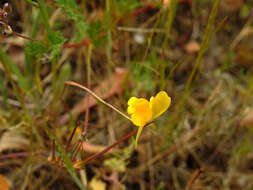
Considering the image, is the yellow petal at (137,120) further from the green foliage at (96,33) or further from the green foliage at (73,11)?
the green foliage at (96,33)

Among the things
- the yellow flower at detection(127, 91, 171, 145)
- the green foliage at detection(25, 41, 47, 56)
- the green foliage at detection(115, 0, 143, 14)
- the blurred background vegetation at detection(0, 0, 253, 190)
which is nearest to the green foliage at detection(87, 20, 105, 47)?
the blurred background vegetation at detection(0, 0, 253, 190)

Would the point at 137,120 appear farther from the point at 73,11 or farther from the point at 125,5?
the point at 125,5

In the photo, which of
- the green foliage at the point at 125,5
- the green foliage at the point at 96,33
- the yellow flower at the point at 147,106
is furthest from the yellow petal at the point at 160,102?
the green foliage at the point at 125,5

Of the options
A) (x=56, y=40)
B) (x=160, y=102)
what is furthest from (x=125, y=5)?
(x=160, y=102)

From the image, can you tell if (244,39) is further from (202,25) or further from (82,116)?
(82,116)

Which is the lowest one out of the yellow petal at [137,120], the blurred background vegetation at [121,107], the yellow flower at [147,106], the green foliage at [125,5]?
the yellow petal at [137,120]

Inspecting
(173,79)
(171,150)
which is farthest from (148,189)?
(173,79)
